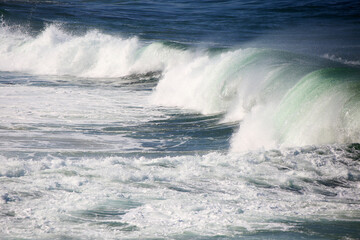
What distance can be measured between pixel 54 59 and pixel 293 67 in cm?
1256

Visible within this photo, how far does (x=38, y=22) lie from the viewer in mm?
32000

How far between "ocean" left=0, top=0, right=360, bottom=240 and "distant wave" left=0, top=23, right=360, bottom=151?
36 mm

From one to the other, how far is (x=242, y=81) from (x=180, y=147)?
13.0 ft

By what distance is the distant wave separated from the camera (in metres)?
7.92

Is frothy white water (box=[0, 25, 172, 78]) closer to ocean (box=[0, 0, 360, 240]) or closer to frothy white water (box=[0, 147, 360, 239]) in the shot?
ocean (box=[0, 0, 360, 240])

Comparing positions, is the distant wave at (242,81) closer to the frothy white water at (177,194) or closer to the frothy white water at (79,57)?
the frothy white water at (79,57)

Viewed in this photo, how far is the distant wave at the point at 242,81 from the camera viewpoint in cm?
792

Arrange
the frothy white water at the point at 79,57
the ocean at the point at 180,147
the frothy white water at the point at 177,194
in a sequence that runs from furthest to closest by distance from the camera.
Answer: the frothy white water at the point at 79,57
the ocean at the point at 180,147
the frothy white water at the point at 177,194

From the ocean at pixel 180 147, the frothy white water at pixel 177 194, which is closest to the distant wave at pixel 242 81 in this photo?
the ocean at pixel 180 147

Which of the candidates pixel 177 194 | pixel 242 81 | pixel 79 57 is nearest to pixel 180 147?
pixel 177 194

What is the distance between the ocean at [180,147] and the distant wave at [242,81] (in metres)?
0.04

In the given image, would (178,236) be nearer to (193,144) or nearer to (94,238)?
(94,238)

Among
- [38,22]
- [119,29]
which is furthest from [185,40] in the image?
[38,22]

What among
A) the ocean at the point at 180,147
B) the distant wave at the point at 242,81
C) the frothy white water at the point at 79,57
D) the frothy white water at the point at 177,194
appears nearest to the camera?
the frothy white water at the point at 177,194
